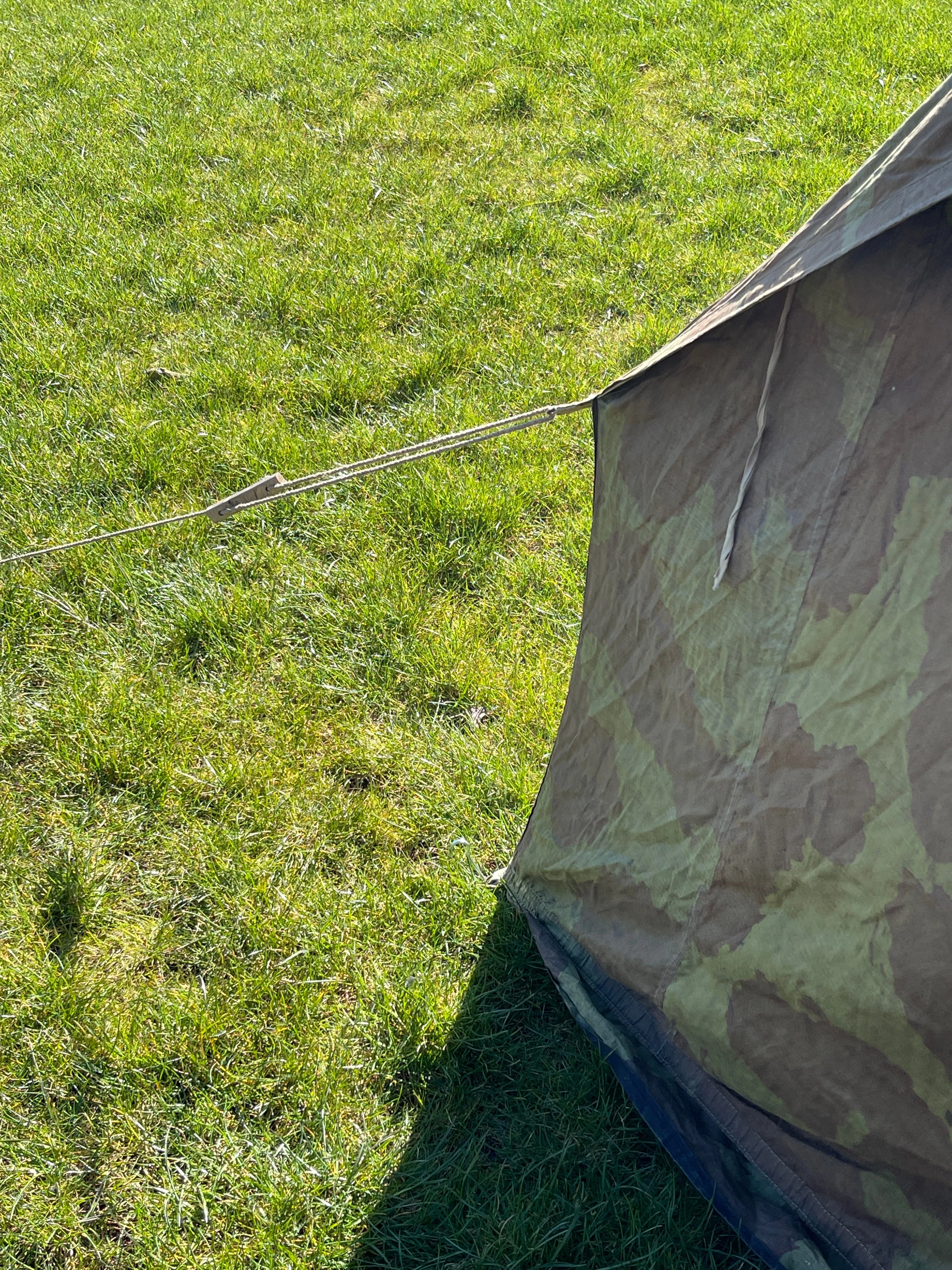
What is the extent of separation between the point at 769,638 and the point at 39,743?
1895 mm

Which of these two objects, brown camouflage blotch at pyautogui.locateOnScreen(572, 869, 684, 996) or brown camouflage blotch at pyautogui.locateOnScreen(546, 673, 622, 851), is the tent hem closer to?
brown camouflage blotch at pyautogui.locateOnScreen(572, 869, 684, 996)

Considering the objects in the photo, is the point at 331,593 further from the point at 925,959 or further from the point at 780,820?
the point at 925,959

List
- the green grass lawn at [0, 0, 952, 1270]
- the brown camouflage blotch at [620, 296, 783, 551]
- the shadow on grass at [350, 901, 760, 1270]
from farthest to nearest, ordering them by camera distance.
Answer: the green grass lawn at [0, 0, 952, 1270] < the shadow on grass at [350, 901, 760, 1270] < the brown camouflage blotch at [620, 296, 783, 551]

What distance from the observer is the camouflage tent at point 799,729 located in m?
1.33

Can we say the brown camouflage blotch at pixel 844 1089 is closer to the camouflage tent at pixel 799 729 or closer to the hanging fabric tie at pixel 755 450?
the camouflage tent at pixel 799 729

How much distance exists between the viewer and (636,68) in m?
5.71

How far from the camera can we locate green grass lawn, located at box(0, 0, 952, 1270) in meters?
1.88

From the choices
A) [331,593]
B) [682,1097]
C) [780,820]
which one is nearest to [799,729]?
[780,820]

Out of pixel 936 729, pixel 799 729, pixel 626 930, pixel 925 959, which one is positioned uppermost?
pixel 936 729

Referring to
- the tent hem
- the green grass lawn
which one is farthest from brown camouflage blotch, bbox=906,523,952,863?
the green grass lawn

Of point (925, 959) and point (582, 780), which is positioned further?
point (582, 780)

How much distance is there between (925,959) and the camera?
1317mm

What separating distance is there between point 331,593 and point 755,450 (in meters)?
1.71

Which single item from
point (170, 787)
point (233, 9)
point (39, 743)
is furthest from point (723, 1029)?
point (233, 9)
